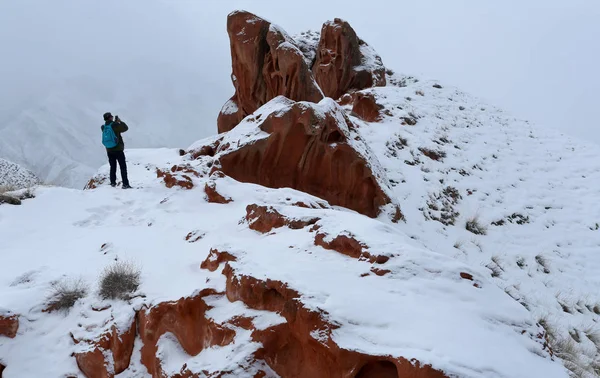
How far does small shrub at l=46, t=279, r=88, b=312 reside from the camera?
159 inches

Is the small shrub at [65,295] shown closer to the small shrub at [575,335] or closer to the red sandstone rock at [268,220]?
the red sandstone rock at [268,220]

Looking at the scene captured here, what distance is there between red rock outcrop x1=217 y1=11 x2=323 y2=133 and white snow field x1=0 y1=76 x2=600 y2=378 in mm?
2924

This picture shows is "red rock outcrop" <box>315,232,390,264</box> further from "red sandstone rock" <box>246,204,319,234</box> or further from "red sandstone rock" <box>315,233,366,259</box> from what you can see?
"red sandstone rock" <box>246,204,319,234</box>

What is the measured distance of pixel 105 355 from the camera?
11.7ft

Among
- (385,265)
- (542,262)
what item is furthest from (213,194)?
(542,262)

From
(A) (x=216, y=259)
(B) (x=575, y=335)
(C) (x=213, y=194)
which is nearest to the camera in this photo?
(A) (x=216, y=259)

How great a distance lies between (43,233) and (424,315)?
542cm

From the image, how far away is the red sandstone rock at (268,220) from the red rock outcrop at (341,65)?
50.9ft

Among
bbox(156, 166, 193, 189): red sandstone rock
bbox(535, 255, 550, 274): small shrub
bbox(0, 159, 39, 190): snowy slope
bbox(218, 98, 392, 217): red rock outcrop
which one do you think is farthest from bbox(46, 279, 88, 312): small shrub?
bbox(0, 159, 39, 190): snowy slope

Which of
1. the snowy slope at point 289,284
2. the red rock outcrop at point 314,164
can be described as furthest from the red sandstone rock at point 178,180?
the red rock outcrop at point 314,164

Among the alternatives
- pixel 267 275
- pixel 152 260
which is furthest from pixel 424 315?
pixel 152 260

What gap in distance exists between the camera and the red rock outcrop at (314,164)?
819 centimetres

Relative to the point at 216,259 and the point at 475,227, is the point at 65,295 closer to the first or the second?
the point at 216,259

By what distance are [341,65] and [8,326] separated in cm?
1789
